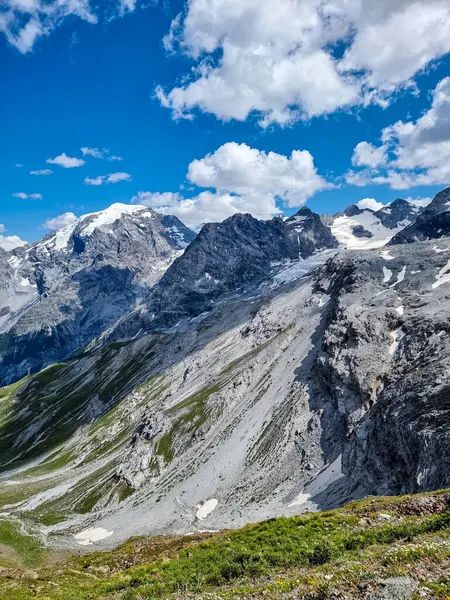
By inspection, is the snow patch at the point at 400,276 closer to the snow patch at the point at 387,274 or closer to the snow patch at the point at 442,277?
the snow patch at the point at 387,274

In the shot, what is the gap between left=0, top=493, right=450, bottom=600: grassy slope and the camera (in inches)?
617

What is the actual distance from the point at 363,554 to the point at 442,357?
214 feet

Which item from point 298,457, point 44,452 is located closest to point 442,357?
point 298,457

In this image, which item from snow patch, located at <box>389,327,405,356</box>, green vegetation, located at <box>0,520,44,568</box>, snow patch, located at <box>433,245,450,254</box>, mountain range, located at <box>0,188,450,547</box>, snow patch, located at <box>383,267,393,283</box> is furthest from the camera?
snow patch, located at <box>433,245,450,254</box>

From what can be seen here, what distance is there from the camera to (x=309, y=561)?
20.5m

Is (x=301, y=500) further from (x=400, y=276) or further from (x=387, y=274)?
(x=387, y=274)

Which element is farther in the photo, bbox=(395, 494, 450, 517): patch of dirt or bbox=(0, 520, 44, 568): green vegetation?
bbox=(0, 520, 44, 568): green vegetation

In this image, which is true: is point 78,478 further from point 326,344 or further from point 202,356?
point 326,344

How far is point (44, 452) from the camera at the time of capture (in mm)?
189625

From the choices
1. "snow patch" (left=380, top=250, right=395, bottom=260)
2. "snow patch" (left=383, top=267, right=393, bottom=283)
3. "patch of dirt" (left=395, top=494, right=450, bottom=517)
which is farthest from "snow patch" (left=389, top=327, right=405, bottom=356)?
"patch of dirt" (left=395, top=494, right=450, bottom=517)

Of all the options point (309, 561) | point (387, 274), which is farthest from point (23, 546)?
point (387, 274)

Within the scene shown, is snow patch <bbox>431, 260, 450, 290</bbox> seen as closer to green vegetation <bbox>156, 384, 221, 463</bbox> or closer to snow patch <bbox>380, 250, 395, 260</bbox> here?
snow patch <bbox>380, 250, 395, 260</bbox>

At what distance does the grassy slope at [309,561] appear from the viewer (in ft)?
51.4

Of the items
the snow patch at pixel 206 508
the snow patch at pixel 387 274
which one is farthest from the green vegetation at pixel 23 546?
the snow patch at pixel 387 274
